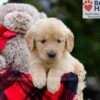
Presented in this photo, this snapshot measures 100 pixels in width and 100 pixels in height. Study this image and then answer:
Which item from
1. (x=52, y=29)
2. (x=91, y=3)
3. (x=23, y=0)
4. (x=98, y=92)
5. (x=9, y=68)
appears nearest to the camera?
(x=52, y=29)

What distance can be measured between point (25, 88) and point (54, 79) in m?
0.11

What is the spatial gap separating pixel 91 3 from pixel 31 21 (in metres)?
0.33

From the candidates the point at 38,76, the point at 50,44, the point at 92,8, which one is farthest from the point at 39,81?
the point at 92,8

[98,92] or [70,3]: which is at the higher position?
[70,3]

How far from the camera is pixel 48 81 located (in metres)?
2.30

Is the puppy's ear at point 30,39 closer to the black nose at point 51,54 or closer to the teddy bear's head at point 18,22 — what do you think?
the black nose at point 51,54

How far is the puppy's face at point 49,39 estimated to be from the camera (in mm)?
2299

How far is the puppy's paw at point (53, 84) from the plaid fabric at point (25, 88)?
1.2 inches

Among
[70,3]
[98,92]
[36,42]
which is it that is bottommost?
[98,92]

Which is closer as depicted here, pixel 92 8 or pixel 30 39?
pixel 30 39

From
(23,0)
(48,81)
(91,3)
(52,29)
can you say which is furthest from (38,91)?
(23,0)

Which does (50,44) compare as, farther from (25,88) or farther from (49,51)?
(25,88)

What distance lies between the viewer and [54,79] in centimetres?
231

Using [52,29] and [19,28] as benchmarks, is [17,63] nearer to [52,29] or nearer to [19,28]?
[19,28]
